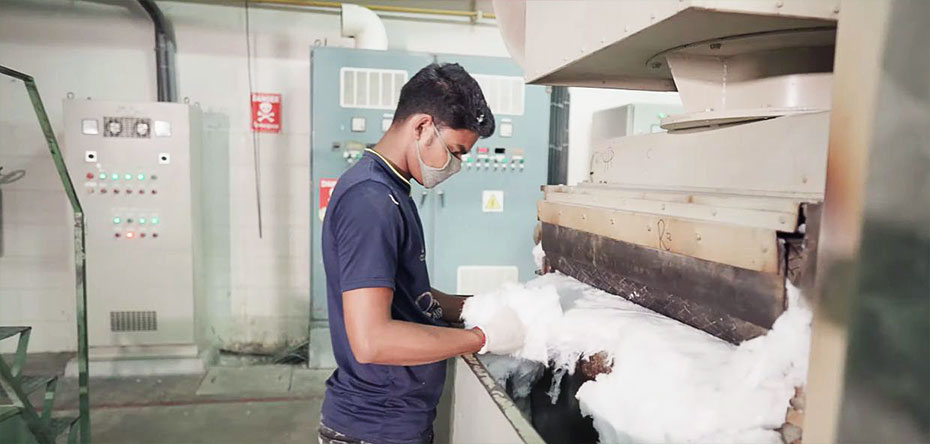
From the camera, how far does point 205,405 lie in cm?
285

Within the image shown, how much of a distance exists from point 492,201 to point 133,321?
2235mm

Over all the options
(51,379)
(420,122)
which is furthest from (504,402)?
(51,379)

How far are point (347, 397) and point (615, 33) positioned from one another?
3.23ft

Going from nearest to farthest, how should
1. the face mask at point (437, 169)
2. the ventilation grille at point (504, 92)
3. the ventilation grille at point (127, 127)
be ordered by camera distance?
the face mask at point (437, 169), the ventilation grille at point (127, 127), the ventilation grille at point (504, 92)

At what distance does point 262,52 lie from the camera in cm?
347

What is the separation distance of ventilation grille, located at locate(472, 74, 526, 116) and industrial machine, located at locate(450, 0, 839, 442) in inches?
70.0

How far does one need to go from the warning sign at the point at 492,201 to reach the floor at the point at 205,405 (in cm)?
141

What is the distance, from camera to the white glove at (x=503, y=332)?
1155 mm

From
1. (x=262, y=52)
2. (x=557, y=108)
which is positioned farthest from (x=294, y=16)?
(x=557, y=108)

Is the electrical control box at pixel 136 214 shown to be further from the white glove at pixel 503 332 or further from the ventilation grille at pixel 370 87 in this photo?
the white glove at pixel 503 332

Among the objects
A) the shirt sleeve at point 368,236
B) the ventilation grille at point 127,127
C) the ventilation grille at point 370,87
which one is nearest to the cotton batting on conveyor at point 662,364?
the shirt sleeve at point 368,236

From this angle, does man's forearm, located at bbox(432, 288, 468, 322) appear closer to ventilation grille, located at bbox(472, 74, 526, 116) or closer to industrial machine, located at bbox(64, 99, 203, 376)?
ventilation grille, located at bbox(472, 74, 526, 116)

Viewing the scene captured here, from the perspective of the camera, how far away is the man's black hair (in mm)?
1222

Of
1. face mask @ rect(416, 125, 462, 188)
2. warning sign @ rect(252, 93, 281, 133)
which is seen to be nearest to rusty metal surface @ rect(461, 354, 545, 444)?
face mask @ rect(416, 125, 462, 188)
